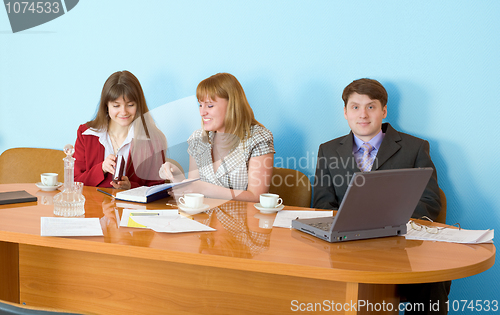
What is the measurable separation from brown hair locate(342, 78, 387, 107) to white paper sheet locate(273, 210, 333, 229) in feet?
2.92

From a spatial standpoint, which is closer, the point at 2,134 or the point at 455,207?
the point at 455,207

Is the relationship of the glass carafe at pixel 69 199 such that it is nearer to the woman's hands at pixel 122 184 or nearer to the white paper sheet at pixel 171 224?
the white paper sheet at pixel 171 224

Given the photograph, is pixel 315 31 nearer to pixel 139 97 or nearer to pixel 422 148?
pixel 422 148

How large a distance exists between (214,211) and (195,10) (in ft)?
5.31

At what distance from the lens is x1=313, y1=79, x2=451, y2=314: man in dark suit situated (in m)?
2.19

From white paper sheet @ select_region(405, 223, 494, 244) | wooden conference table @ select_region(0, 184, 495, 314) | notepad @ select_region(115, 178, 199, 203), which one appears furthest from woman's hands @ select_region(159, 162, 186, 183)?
white paper sheet @ select_region(405, 223, 494, 244)

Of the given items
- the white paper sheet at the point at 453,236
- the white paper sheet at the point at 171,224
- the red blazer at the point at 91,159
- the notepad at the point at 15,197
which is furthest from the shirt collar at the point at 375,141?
the notepad at the point at 15,197

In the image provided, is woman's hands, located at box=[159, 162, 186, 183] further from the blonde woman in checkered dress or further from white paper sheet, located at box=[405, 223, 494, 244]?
white paper sheet, located at box=[405, 223, 494, 244]

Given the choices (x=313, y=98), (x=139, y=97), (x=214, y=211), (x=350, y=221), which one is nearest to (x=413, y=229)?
(x=350, y=221)

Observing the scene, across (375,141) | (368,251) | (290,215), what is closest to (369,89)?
(375,141)

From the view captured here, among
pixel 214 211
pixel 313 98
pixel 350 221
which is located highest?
pixel 313 98

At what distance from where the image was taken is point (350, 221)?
3.96ft

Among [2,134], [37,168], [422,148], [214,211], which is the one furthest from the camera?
[2,134]

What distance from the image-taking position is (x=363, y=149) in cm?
231
